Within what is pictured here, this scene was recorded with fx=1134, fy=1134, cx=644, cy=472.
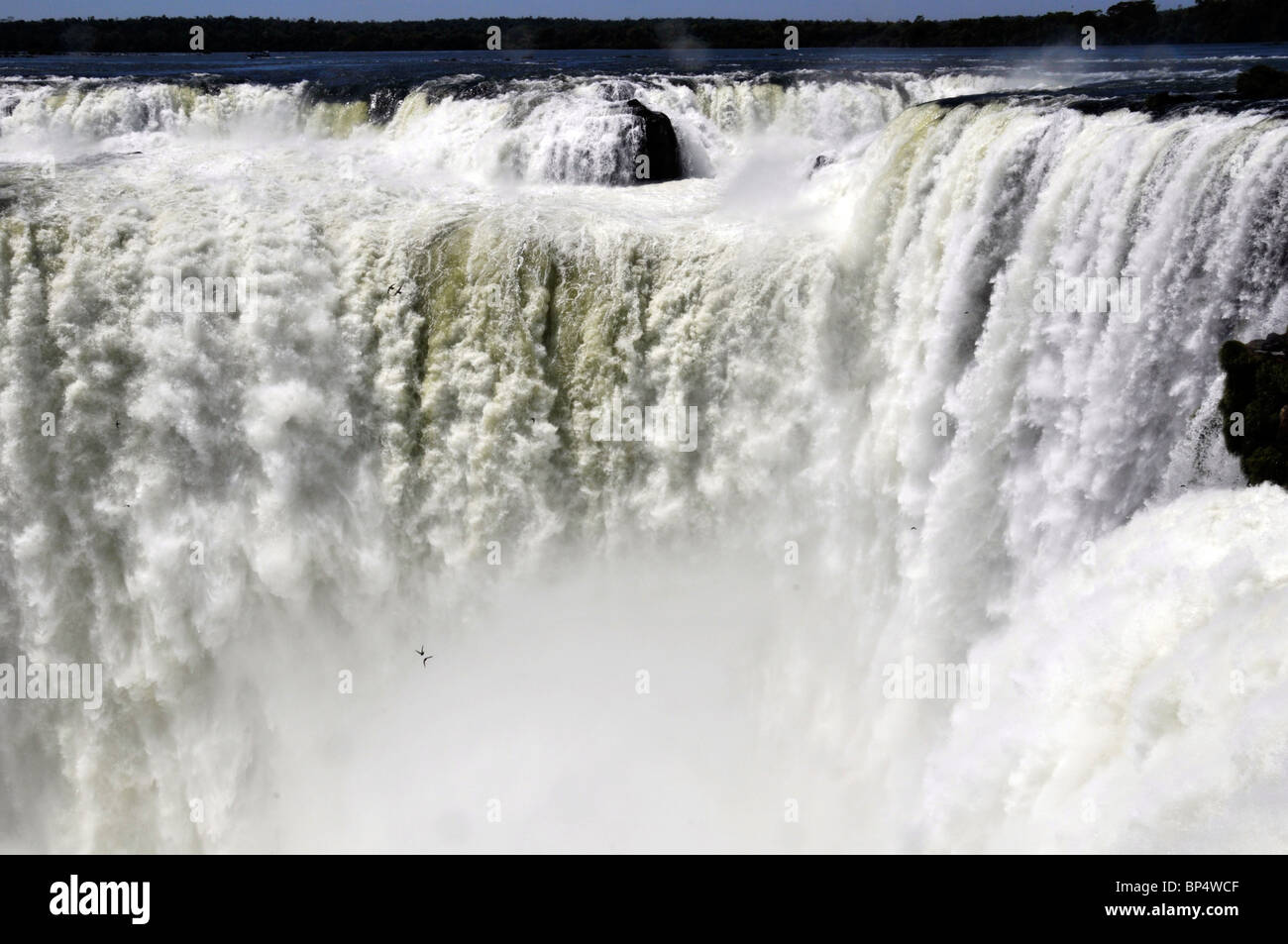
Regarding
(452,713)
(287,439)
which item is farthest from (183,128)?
(452,713)

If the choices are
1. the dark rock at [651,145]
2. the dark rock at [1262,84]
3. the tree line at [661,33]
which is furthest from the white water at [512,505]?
the tree line at [661,33]

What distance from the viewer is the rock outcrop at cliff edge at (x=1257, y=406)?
746 cm

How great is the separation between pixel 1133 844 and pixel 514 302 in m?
7.73

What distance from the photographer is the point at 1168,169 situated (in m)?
8.50

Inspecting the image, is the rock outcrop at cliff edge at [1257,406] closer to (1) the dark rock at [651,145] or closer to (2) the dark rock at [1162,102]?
(2) the dark rock at [1162,102]

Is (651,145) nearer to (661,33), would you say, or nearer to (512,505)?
(512,505)

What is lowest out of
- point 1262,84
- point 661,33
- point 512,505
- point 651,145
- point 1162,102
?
point 512,505

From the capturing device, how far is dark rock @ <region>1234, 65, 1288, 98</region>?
1135 centimetres

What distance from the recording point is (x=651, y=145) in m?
16.7

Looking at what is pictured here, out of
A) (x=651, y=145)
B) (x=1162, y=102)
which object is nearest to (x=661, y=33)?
(x=651, y=145)

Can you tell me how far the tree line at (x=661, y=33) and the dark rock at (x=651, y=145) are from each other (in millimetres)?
20729

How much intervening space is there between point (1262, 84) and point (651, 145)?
26.6 feet

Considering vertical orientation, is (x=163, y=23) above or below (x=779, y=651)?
above
